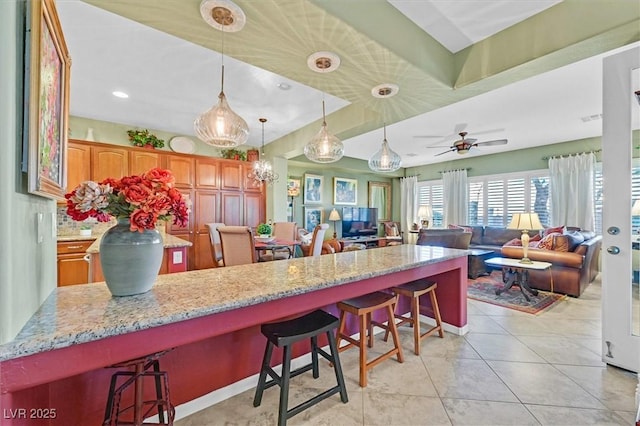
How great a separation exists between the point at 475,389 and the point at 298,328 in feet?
4.28

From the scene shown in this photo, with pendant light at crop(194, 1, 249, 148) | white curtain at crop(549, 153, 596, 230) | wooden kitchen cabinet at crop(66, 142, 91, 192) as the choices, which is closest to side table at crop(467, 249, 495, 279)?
white curtain at crop(549, 153, 596, 230)

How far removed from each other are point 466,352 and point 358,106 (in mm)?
2969

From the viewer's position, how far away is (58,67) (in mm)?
1161

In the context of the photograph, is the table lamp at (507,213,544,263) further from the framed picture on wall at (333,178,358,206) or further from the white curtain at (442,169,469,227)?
the framed picture on wall at (333,178,358,206)

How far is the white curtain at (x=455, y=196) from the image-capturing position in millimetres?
7152

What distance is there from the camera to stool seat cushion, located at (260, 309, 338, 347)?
4.64 feet

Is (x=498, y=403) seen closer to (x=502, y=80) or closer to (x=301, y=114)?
(x=502, y=80)

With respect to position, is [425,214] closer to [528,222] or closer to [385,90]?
[528,222]

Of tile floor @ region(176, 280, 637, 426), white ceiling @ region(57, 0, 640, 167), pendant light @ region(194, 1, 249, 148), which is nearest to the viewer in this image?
tile floor @ region(176, 280, 637, 426)

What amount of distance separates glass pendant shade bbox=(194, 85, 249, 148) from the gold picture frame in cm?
93

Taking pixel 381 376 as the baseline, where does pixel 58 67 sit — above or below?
above

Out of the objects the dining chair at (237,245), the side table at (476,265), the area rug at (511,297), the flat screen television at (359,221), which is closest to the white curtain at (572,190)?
the side table at (476,265)

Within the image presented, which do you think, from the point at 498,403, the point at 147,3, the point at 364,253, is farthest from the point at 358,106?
the point at 498,403

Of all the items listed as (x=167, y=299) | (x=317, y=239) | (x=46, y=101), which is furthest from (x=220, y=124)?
(x=317, y=239)
